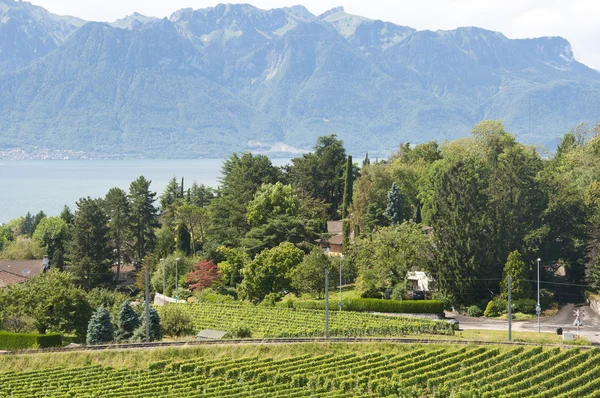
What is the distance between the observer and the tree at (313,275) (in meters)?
75.1

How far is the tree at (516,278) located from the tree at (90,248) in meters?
43.6

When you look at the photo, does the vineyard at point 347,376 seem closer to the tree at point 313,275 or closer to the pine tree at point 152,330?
the pine tree at point 152,330

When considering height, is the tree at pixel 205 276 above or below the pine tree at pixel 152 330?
above

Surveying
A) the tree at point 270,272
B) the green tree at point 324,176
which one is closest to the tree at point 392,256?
the tree at point 270,272

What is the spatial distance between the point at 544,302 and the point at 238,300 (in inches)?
1046

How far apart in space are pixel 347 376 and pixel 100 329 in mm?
20140

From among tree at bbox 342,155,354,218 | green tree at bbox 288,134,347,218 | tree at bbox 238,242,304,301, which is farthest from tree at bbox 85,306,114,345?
green tree at bbox 288,134,347,218

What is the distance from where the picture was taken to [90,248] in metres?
94.2

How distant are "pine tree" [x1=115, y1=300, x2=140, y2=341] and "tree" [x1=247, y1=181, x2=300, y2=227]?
3129cm

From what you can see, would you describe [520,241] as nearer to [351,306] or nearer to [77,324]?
[351,306]

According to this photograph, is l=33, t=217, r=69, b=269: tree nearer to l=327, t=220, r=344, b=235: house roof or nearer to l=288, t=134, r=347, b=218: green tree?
l=288, t=134, r=347, b=218: green tree

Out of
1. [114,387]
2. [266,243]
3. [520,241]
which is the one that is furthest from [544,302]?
[114,387]

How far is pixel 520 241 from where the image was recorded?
244 ft

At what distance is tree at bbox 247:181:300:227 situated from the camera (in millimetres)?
89812
